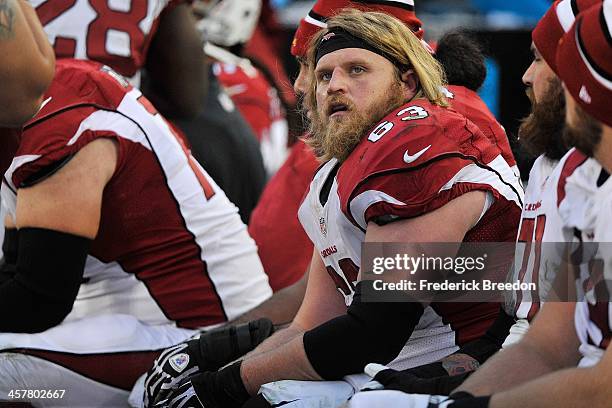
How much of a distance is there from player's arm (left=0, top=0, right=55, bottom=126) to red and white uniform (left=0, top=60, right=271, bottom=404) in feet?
1.86

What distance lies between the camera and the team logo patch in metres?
3.11

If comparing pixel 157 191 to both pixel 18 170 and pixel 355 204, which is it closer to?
pixel 18 170

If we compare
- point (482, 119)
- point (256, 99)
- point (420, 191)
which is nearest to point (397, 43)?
point (482, 119)

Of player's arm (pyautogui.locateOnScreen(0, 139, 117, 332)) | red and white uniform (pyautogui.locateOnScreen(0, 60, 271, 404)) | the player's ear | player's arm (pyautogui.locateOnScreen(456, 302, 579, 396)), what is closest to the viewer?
player's arm (pyautogui.locateOnScreen(456, 302, 579, 396))

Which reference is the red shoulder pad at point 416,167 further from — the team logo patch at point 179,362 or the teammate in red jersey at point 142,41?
the teammate in red jersey at point 142,41

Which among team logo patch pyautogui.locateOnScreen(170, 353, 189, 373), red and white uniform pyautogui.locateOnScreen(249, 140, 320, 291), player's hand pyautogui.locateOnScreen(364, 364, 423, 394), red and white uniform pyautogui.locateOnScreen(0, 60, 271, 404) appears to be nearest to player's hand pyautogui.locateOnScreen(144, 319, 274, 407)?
team logo patch pyautogui.locateOnScreen(170, 353, 189, 373)

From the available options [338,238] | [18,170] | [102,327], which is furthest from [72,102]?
[338,238]

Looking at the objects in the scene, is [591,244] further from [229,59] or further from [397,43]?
[229,59]

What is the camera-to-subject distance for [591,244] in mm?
2166

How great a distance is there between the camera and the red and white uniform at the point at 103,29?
4.03 m

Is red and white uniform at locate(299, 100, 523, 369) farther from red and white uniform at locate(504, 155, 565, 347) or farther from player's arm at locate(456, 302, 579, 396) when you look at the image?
player's arm at locate(456, 302, 579, 396)

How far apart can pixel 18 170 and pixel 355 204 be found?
1121mm

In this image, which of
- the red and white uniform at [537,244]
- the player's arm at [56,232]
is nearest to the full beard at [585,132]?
the red and white uniform at [537,244]

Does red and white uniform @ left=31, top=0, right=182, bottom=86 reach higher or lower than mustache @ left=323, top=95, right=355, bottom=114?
lower
